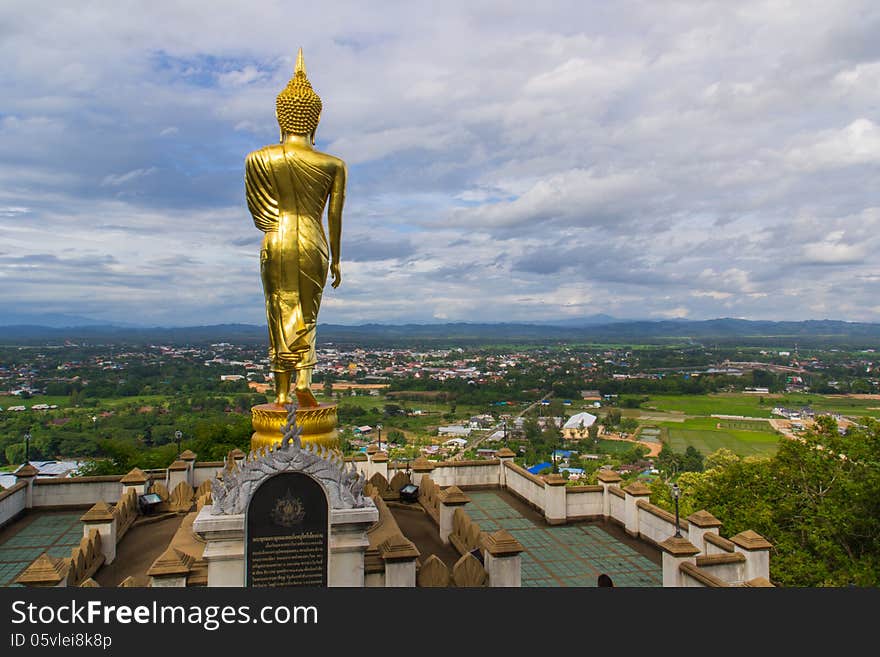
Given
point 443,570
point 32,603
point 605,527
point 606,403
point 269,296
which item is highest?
point 269,296

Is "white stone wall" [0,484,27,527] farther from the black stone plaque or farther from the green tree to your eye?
the green tree

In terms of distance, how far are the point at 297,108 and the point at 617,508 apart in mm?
11508

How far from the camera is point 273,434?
10.7 m

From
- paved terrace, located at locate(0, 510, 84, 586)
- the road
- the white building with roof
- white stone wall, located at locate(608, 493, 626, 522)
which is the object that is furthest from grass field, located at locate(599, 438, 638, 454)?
paved terrace, located at locate(0, 510, 84, 586)

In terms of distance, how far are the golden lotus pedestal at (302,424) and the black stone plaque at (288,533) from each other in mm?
2144

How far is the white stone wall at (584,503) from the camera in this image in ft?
48.4

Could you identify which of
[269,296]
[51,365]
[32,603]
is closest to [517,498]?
[269,296]

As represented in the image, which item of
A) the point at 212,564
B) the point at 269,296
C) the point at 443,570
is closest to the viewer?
the point at 212,564

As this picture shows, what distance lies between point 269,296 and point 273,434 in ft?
9.05

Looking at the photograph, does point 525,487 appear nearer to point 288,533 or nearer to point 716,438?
point 288,533

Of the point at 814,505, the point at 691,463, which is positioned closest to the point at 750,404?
the point at 691,463

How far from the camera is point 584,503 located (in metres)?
14.8

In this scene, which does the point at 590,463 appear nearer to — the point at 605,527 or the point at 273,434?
the point at 605,527

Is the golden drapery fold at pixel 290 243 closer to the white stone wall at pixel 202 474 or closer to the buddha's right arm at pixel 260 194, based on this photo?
the buddha's right arm at pixel 260 194
